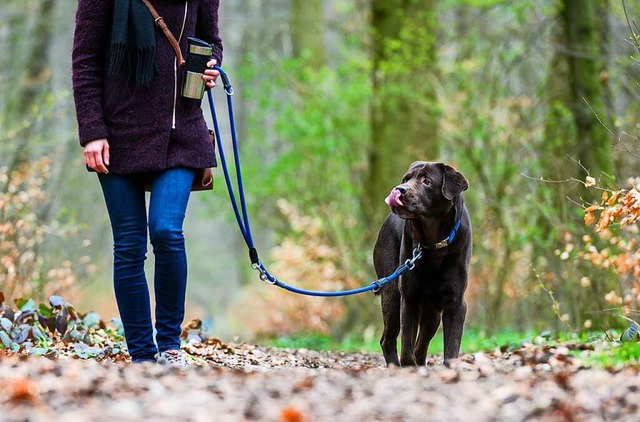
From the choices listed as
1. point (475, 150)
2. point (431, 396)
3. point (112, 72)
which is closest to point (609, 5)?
point (475, 150)

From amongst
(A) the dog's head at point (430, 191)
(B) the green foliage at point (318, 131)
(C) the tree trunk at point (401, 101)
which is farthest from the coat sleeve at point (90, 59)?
(B) the green foliage at point (318, 131)

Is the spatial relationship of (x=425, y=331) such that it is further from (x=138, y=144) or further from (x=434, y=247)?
(x=138, y=144)

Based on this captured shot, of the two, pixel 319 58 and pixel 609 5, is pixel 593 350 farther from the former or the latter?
pixel 319 58

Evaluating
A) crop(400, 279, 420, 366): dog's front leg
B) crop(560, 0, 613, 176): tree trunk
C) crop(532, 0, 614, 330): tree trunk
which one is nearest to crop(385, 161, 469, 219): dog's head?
crop(400, 279, 420, 366): dog's front leg

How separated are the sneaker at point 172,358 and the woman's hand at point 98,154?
41.6 inches

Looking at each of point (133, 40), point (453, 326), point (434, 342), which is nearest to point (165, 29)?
point (133, 40)

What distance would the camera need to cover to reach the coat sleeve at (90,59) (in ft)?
17.0

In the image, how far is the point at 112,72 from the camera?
17.0ft

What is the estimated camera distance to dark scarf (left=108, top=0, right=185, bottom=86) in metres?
5.14

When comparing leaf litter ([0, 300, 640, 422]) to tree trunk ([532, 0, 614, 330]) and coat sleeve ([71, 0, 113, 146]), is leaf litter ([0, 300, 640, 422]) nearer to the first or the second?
coat sleeve ([71, 0, 113, 146])

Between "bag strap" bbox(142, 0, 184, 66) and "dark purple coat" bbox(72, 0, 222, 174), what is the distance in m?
0.03

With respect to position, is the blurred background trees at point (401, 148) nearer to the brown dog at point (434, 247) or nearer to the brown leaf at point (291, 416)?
the brown dog at point (434, 247)

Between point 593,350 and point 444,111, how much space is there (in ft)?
24.1

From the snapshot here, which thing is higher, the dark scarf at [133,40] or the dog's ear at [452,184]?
the dark scarf at [133,40]
